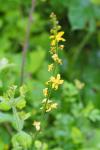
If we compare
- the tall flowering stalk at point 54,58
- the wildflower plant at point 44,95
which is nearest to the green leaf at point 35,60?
the wildflower plant at point 44,95

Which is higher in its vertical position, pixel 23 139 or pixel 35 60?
pixel 35 60

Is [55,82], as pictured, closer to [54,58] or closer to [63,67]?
[54,58]

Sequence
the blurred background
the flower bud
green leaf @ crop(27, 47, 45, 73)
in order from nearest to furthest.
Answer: the flower bud
the blurred background
green leaf @ crop(27, 47, 45, 73)

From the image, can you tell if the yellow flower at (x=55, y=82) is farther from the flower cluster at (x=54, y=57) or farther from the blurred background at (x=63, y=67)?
the blurred background at (x=63, y=67)

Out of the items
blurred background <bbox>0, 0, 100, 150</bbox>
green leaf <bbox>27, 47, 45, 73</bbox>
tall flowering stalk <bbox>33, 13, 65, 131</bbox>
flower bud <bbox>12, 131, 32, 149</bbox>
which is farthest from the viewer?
green leaf <bbox>27, 47, 45, 73</bbox>

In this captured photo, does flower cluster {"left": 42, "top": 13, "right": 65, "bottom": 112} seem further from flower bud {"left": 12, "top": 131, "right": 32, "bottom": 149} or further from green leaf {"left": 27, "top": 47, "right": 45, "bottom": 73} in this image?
green leaf {"left": 27, "top": 47, "right": 45, "bottom": 73}

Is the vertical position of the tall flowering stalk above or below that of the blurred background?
below

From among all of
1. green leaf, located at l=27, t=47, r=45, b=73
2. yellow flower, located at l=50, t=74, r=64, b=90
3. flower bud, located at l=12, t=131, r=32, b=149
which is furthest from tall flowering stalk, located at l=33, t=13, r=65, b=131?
green leaf, located at l=27, t=47, r=45, b=73

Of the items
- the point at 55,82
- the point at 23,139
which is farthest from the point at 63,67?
the point at 55,82
